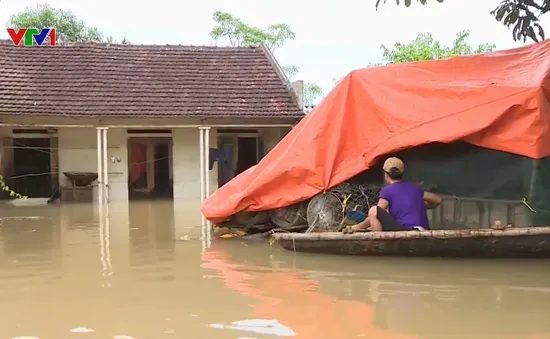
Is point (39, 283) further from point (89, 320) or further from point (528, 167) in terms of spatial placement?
point (528, 167)

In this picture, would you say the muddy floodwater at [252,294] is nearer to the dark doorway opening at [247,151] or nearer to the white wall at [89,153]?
the white wall at [89,153]

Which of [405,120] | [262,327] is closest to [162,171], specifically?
[405,120]

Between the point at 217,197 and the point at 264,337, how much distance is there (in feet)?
14.5

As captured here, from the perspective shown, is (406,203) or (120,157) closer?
(406,203)

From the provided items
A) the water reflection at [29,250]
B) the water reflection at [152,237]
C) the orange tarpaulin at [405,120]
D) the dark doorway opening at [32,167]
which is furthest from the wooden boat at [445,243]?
the dark doorway opening at [32,167]

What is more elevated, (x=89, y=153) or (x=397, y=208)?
(x=89, y=153)

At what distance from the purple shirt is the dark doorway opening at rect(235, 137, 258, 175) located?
1153 centimetres

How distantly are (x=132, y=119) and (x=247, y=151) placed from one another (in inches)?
141

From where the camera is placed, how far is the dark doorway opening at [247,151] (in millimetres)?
18047

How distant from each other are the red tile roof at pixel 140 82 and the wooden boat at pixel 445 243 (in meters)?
9.73

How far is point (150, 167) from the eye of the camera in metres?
18.0

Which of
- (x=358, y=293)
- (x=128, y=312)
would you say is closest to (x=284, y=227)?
(x=358, y=293)

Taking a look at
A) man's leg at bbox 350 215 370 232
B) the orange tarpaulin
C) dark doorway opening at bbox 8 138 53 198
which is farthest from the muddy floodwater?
dark doorway opening at bbox 8 138 53 198

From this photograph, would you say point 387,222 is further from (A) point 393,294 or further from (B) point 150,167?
(B) point 150,167
